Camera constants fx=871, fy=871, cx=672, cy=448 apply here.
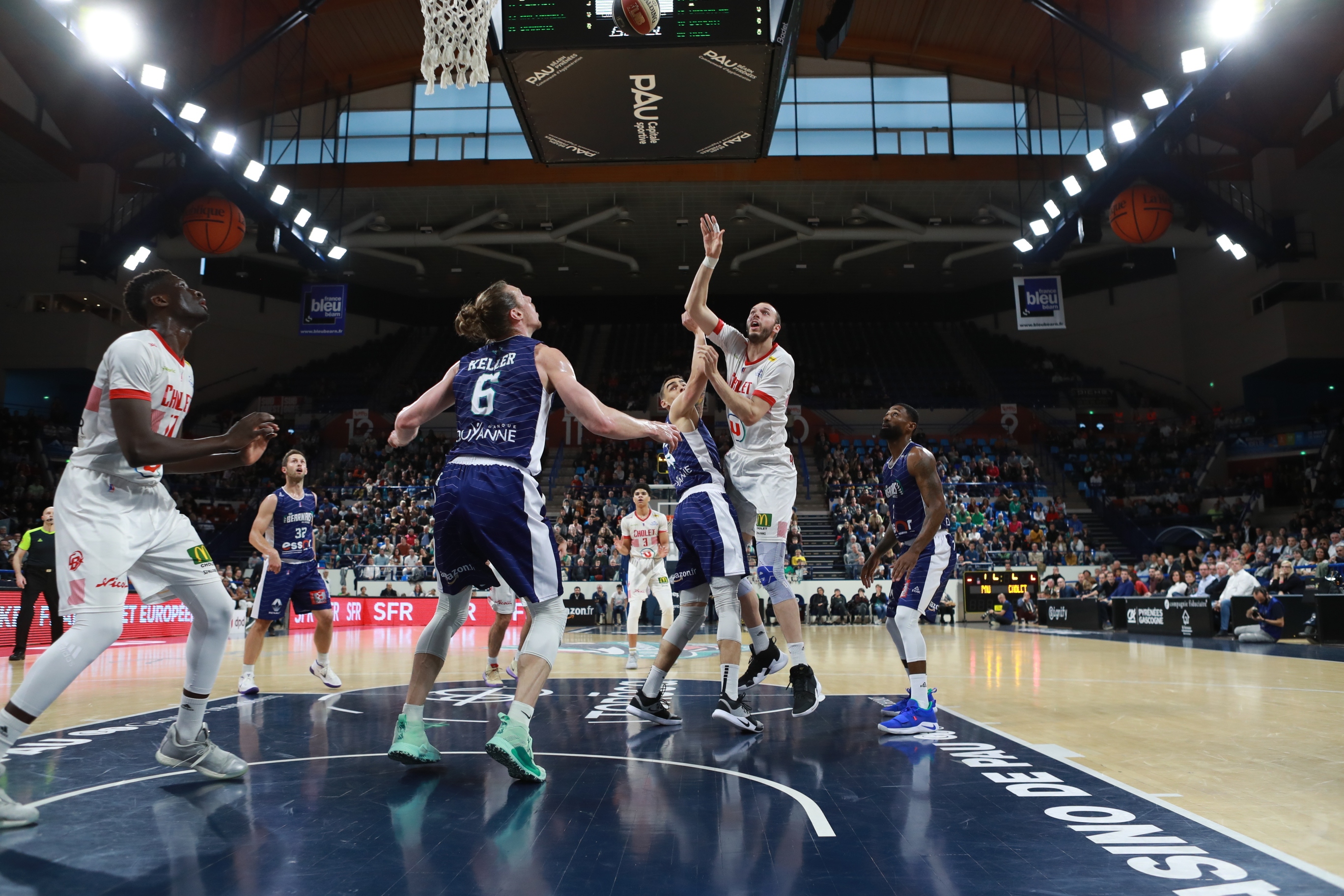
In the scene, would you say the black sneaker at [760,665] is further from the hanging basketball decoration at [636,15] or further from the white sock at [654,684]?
the hanging basketball decoration at [636,15]

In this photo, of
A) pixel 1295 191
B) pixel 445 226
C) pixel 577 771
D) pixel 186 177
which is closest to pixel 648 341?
pixel 445 226

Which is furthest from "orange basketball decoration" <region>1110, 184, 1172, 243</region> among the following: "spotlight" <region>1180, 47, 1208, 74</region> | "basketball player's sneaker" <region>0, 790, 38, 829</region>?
"basketball player's sneaker" <region>0, 790, 38, 829</region>

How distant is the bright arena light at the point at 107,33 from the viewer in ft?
50.9

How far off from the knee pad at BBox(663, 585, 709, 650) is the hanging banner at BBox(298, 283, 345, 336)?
2068 centimetres

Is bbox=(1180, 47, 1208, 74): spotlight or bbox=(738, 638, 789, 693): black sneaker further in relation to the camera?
bbox=(1180, 47, 1208, 74): spotlight

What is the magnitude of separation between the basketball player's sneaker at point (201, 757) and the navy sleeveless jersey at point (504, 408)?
1623 millimetres

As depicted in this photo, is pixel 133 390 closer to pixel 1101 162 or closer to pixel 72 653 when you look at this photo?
pixel 72 653

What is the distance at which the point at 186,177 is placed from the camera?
19984mm

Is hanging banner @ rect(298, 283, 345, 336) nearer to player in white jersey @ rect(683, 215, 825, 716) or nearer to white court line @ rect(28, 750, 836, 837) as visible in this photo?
player in white jersey @ rect(683, 215, 825, 716)

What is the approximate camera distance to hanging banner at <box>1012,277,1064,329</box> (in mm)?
22438

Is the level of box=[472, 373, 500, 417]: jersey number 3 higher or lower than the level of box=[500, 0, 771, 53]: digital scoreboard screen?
lower

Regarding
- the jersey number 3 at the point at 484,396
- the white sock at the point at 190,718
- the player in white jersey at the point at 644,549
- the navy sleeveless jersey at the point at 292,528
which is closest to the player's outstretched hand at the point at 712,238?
the jersey number 3 at the point at 484,396

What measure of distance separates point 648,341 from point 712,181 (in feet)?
43.5

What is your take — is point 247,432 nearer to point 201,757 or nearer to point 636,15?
point 201,757
